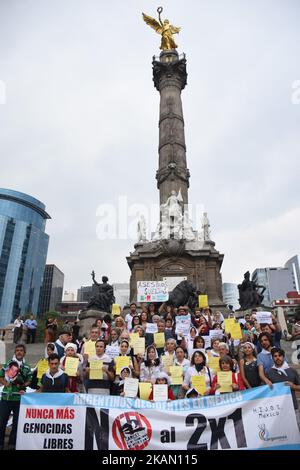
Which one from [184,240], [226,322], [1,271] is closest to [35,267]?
[1,271]

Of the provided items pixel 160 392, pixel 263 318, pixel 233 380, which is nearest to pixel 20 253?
pixel 263 318

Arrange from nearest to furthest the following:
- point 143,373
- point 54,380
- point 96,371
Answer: point 54,380, point 96,371, point 143,373

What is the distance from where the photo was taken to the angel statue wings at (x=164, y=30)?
3347 centimetres

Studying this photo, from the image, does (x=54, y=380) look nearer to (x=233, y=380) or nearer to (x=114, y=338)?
(x=114, y=338)

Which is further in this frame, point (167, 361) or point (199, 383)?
point (167, 361)

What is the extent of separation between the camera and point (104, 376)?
585 cm

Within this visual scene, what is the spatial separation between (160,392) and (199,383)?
1.98 feet

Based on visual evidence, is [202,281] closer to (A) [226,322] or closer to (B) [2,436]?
(A) [226,322]

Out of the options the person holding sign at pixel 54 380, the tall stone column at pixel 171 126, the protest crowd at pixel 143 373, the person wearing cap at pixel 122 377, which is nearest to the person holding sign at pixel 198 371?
the protest crowd at pixel 143 373

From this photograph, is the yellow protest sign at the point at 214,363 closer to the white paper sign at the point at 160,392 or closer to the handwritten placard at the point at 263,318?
the white paper sign at the point at 160,392

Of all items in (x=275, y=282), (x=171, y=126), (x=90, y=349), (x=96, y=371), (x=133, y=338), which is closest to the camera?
(x=96, y=371)

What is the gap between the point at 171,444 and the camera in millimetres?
4871

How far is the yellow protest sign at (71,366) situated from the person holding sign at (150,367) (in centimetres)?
110
